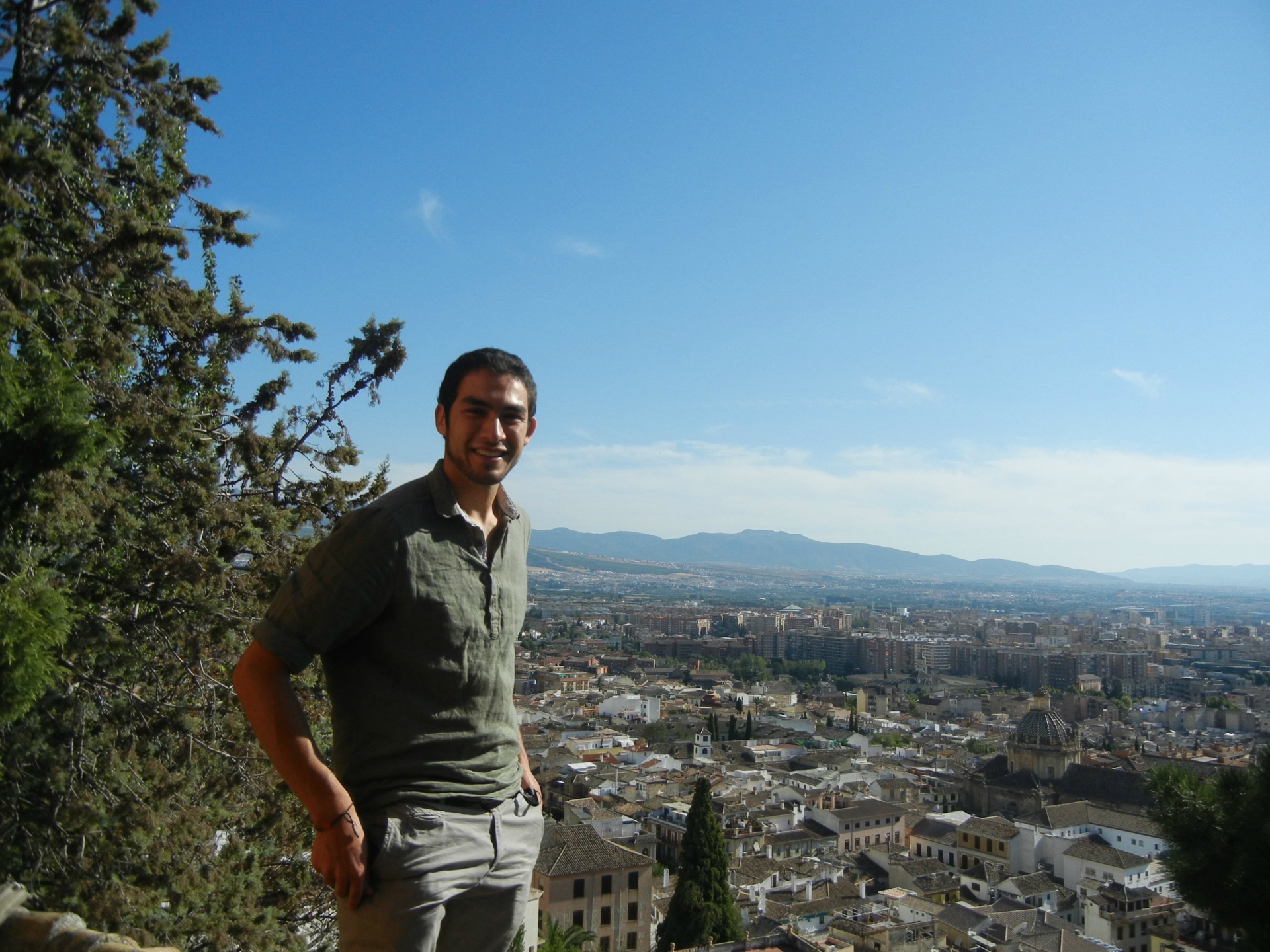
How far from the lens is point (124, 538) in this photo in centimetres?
479

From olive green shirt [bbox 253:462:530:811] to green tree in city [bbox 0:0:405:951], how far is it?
252 cm

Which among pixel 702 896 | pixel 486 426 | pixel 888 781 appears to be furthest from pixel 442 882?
pixel 888 781

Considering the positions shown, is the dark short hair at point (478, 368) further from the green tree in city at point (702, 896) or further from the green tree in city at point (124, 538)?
the green tree in city at point (702, 896)

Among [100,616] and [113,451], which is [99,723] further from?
[113,451]

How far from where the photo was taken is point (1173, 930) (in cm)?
1836

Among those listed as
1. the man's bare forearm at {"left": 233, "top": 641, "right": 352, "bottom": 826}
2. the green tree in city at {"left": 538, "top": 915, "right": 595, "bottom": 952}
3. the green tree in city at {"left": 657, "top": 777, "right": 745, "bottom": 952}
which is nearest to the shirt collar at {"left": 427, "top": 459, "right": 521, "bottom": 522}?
the man's bare forearm at {"left": 233, "top": 641, "right": 352, "bottom": 826}

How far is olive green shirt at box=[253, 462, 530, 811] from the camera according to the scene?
4.80ft

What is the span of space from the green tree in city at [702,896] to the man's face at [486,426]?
1516 centimetres

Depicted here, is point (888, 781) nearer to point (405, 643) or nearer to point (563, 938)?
point (563, 938)

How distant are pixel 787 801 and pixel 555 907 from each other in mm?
14088

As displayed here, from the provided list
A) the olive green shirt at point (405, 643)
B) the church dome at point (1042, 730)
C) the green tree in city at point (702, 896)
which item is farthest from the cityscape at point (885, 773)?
the olive green shirt at point (405, 643)

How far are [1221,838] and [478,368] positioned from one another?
160 inches

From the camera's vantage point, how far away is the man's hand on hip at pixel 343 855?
4.65 feet

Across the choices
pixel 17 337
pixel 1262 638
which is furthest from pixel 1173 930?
pixel 1262 638
